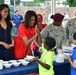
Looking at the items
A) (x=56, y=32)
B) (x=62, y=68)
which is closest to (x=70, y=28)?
(x=56, y=32)

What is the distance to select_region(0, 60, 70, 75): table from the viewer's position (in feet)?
6.83

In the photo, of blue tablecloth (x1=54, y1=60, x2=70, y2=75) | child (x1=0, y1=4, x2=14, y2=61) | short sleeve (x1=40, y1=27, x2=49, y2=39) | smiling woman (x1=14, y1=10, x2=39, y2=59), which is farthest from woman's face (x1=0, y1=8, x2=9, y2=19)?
blue tablecloth (x1=54, y1=60, x2=70, y2=75)

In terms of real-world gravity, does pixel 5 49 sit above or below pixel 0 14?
below

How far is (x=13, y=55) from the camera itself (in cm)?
261

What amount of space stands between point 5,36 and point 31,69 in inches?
21.7

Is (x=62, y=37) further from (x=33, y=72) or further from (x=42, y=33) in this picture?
(x=33, y=72)

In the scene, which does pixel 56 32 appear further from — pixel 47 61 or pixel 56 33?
pixel 47 61

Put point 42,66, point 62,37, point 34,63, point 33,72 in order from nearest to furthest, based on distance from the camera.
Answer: point 42,66, point 33,72, point 34,63, point 62,37

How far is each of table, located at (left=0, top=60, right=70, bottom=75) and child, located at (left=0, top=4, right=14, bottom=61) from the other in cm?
33

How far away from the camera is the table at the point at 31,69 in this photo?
2082 millimetres

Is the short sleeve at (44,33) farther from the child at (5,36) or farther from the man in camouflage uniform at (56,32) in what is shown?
the child at (5,36)

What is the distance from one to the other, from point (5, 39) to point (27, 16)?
38cm

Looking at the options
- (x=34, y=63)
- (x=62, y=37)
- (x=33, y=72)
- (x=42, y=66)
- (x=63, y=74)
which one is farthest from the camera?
Result: (x=62, y=37)

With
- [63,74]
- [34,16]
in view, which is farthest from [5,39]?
[63,74]
